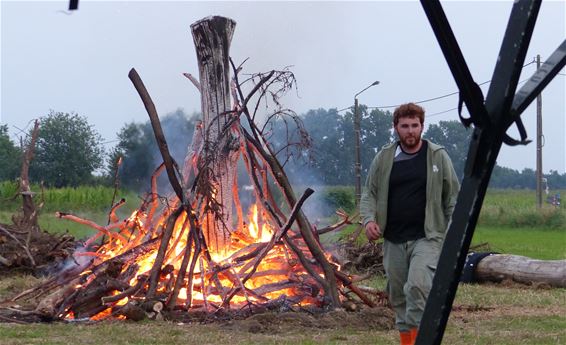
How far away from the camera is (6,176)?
3756 cm

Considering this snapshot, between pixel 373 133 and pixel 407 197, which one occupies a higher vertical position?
pixel 373 133

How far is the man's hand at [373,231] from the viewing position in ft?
18.2

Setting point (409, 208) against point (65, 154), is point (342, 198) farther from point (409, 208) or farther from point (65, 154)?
point (409, 208)

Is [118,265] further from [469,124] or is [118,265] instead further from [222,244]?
[469,124]

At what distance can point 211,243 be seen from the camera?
8.99 metres

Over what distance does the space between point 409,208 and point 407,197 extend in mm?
75

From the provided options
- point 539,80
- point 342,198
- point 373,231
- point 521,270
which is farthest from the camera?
point 342,198

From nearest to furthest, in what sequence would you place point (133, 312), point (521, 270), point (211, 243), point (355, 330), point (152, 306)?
point (355, 330) < point (133, 312) < point (152, 306) < point (211, 243) < point (521, 270)

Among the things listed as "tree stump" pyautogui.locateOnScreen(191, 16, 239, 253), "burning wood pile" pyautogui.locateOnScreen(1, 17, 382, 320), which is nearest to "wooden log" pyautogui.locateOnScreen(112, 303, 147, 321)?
"burning wood pile" pyautogui.locateOnScreen(1, 17, 382, 320)

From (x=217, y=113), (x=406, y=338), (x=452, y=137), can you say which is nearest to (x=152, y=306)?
(x=217, y=113)

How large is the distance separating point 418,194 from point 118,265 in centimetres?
398

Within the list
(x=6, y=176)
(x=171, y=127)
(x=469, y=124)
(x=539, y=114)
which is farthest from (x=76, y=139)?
(x=469, y=124)

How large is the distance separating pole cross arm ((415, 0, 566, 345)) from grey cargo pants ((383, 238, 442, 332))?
2.83m

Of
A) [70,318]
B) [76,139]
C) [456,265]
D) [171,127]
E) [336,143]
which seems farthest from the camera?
[76,139]
